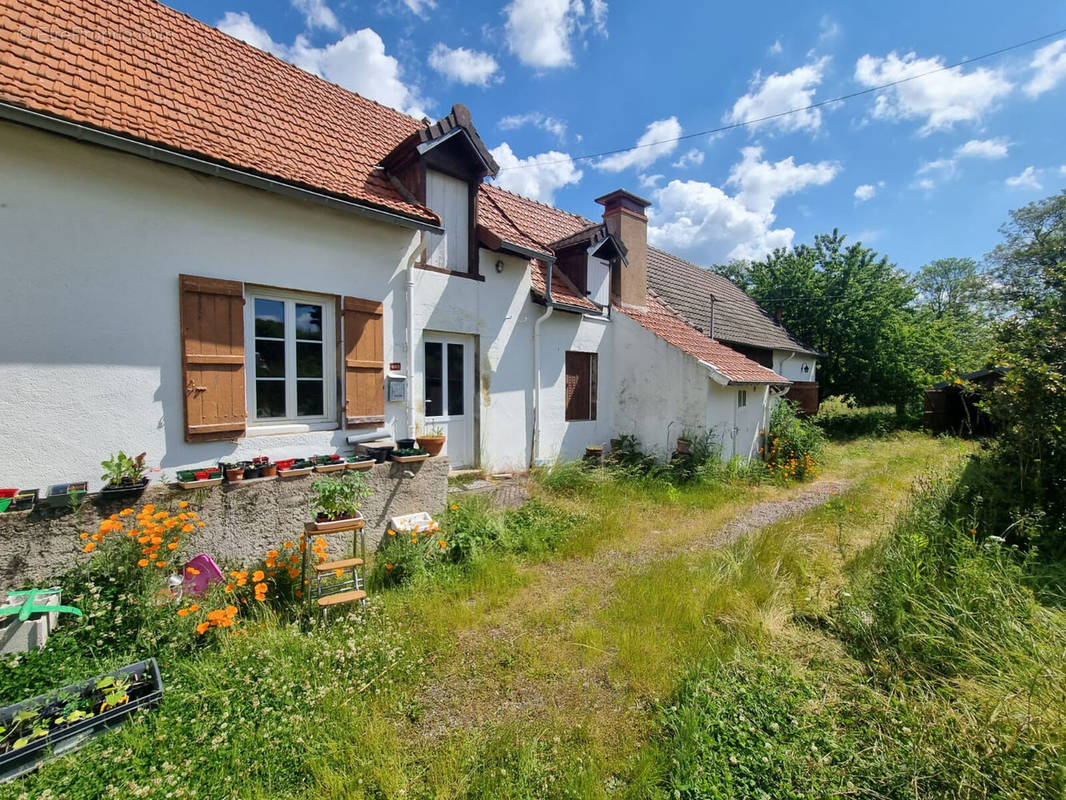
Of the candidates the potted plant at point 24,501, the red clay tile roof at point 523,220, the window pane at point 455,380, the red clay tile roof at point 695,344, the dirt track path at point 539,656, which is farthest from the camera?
the red clay tile roof at point 695,344

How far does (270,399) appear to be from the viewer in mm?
5031

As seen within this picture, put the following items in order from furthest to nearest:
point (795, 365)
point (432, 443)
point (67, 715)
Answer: point (795, 365)
point (432, 443)
point (67, 715)

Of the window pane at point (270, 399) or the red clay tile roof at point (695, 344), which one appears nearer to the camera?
the window pane at point (270, 399)

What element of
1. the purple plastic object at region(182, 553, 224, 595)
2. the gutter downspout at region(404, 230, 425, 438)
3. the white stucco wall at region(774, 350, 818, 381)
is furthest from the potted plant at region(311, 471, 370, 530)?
the white stucco wall at region(774, 350, 818, 381)

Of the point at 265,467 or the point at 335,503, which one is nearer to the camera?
the point at 335,503

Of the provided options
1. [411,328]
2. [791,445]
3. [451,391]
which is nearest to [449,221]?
[411,328]

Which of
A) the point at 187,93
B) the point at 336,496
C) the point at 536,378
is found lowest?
the point at 336,496

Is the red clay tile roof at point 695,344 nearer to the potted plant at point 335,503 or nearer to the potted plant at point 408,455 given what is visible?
the potted plant at point 408,455

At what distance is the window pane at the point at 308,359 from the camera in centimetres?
520

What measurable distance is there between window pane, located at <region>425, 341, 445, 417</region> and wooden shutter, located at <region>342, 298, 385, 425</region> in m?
0.99

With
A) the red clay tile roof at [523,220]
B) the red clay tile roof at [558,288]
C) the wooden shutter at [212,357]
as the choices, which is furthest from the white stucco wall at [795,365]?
the wooden shutter at [212,357]

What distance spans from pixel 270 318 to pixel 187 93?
2.77 m

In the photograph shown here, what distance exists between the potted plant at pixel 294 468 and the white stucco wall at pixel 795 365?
15172mm

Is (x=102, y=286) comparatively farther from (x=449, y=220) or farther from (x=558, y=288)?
(x=558, y=288)
